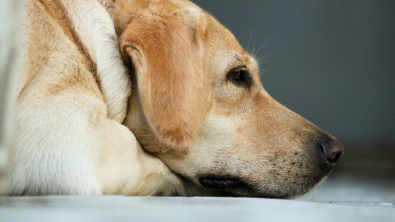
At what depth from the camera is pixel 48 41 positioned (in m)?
1.39

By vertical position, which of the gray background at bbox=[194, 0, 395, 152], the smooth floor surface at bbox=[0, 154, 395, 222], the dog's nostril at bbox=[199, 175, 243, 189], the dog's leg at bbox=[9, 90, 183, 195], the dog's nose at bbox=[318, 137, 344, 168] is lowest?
the gray background at bbox=[194, 0, 395, 152]

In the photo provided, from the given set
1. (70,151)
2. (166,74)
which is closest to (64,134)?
(70,151)

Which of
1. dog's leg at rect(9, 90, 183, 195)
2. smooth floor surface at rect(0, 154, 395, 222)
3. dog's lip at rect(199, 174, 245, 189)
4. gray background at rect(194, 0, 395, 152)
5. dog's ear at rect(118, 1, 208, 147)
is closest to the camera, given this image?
smooth floor surface at rect(0, 154, 395, 222)

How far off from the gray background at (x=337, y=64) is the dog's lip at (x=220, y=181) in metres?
3.17

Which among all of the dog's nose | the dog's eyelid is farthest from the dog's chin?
the dog's eyelid

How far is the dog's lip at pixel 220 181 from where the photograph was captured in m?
1.63

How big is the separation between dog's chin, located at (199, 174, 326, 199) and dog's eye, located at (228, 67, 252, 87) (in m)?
0.45

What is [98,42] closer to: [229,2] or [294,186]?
[294,186]

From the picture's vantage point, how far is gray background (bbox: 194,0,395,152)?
470 cm

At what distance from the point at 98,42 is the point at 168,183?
627 mm

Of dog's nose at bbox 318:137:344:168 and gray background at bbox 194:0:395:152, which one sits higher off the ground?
dog's nose at bbox 318:137:344:168

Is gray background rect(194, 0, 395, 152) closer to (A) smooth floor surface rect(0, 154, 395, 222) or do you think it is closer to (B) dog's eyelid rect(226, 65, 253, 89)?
(B) dog's eyelid rect(226, 65, 253, 89)

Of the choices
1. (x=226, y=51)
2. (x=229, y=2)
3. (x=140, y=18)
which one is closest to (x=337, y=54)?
(x=229, y=2)

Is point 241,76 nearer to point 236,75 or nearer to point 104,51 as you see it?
point 236,75
